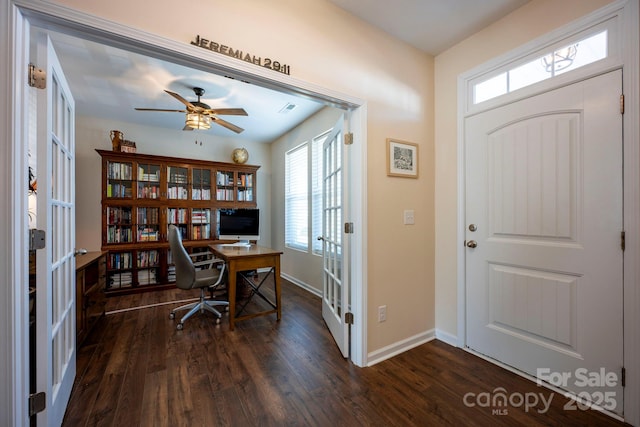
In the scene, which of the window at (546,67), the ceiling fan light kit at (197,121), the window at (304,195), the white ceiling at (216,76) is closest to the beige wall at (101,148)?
the white ceiling at (216,76)

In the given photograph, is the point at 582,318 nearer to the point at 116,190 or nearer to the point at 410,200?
the point at 410,200

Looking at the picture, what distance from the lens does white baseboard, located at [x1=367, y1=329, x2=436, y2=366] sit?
6.50 feet

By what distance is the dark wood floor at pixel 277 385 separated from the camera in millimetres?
1438

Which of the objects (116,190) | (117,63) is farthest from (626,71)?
(116,190)

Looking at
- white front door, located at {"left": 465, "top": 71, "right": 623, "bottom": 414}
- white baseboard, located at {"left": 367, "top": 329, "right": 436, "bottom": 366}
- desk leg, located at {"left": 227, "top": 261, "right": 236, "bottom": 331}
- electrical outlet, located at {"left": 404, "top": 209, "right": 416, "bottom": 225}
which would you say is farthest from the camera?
desk leg, located at {"left": 227, "top": 261, "right": 236, "bottom": 331}

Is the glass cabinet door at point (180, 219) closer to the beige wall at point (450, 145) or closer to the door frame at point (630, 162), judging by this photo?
the beige wall at point (450, 145)

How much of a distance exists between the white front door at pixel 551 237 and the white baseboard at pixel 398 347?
0.35 metres

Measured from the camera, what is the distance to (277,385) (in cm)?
172

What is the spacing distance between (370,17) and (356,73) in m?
0.44

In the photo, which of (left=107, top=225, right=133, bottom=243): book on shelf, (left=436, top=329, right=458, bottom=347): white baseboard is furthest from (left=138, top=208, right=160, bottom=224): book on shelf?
(left=436, top=329, right=458, bottom=347): white baseboard

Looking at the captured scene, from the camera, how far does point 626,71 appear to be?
141 centimetres

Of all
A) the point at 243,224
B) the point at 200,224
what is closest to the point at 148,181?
the point at 200,224

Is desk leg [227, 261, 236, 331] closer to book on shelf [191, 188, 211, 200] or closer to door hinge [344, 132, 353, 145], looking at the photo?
door hinge [344, 132, 353, 145]

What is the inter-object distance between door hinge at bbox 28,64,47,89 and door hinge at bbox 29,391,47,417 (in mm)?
1351
